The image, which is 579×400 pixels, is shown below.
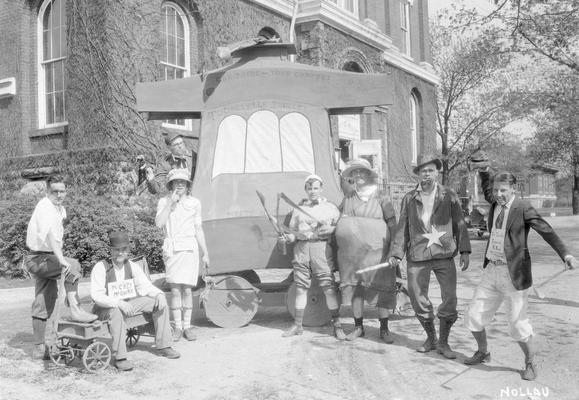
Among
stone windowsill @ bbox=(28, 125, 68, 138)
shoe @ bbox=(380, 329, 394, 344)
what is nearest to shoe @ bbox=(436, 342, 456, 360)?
shoe @ bbox=(380, 329, 394, 344)

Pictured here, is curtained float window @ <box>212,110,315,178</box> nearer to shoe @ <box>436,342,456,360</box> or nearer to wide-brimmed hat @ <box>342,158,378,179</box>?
wide-brimmed hat @ <box>342,158,378,179</box>

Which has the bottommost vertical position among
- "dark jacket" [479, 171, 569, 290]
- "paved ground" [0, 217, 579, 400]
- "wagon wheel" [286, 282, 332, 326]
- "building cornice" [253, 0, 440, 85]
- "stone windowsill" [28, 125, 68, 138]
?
"paved ground" [0, 217, 579, 400]

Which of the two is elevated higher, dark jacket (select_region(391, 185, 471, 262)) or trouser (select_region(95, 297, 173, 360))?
dark jacket (select_region(391, 185, 471, 262))

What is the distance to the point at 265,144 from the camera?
7129 millimetres

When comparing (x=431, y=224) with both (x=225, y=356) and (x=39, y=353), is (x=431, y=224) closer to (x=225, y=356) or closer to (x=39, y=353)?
(x=225, y=356)

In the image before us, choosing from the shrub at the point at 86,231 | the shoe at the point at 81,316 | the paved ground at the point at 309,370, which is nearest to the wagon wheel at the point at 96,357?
the paved ground at the point at 309,370

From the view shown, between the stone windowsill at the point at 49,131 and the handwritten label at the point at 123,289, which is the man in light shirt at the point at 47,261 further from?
the stone windowsill at the point at 49,131

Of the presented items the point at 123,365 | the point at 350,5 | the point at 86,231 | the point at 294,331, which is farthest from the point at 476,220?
the point at 123,365

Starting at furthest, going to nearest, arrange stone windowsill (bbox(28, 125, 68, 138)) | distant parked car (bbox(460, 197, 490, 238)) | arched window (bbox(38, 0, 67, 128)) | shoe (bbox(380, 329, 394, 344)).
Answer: distant parked car (bbox(460, 197, 490, 238)) → arched window (bbox(38, 0, 67, 128)) → stone windowsill (bbox(28, 125, 68, 138)) → shoe (bbox(380, 329, 394, 344))

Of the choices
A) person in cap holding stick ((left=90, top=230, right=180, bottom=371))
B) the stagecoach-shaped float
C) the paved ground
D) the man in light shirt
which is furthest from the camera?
the stagecoach-shaped float

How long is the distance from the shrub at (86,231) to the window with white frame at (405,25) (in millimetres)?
16765

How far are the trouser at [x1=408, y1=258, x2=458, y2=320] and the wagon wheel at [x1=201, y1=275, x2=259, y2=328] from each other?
183cm

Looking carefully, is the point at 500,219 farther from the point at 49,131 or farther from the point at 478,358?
the point at 49,131

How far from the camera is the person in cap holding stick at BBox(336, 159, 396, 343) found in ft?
18.8
